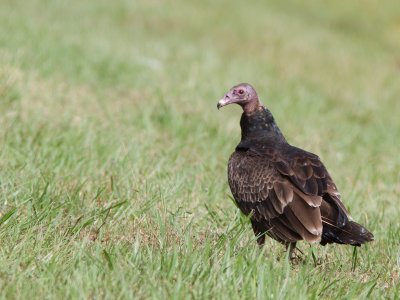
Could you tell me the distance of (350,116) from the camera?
12.1 metres

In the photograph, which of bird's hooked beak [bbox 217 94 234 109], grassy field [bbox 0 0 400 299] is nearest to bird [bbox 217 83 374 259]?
grassy field [bbox 0 0 400 299]

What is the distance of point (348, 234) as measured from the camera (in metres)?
4.85

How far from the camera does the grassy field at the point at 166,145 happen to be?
4.03 meters

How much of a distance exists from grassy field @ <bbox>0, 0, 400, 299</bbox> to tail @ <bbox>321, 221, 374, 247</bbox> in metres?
0.18

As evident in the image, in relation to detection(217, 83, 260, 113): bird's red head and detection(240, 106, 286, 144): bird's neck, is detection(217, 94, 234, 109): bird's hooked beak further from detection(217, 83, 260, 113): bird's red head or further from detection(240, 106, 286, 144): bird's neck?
detection(240, 106, 286, 144): bird's neck

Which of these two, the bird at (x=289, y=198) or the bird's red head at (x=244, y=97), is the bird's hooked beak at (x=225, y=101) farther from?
the bird at (x=289, y=198)

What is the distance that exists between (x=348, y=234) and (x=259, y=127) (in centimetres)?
142

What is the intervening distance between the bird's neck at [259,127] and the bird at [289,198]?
274 mm

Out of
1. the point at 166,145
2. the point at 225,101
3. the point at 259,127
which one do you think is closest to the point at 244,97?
the point at 225,101

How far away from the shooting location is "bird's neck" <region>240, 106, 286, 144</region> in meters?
5.88

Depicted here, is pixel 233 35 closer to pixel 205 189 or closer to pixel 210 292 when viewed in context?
pixel 205 189

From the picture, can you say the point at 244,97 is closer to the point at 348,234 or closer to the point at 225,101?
the point at 225,101

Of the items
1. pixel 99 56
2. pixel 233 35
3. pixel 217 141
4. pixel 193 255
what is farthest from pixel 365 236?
pixel 233 35

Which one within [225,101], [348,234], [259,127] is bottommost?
[348,234]
